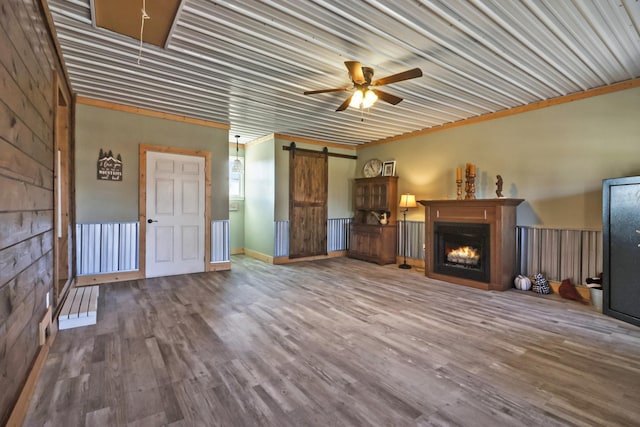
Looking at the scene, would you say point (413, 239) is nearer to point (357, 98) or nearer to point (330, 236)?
point (330, 236)

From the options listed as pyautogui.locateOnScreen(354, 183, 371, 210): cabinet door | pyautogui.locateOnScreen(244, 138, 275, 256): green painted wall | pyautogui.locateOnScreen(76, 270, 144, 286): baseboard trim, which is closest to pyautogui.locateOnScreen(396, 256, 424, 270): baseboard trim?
pyautogui.locateOnScreen(354, 183, 371, 210): cabinet door

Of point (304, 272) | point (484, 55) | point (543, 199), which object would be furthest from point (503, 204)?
point (304, 272)

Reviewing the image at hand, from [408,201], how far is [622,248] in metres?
3.31

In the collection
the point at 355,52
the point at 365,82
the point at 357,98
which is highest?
the point at 355,52

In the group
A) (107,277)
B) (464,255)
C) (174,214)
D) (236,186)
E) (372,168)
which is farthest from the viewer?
(236,186)

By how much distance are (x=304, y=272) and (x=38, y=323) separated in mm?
3917

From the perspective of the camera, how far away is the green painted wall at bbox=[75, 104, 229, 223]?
460 cm

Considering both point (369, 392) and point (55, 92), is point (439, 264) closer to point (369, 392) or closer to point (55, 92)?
point (369, 392)

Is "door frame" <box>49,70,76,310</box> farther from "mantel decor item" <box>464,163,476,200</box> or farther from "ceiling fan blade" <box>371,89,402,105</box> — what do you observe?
"mantel decor item" <box>464,163,476,200</box>

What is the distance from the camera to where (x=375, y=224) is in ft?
22.5

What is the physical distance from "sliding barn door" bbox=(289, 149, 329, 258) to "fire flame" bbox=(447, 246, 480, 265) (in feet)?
9.96

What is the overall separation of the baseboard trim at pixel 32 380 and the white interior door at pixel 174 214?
2440mm

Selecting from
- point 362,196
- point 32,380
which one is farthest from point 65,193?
point 362,196

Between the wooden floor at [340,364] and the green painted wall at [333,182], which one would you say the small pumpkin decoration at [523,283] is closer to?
the wooden floor at [340,364]
